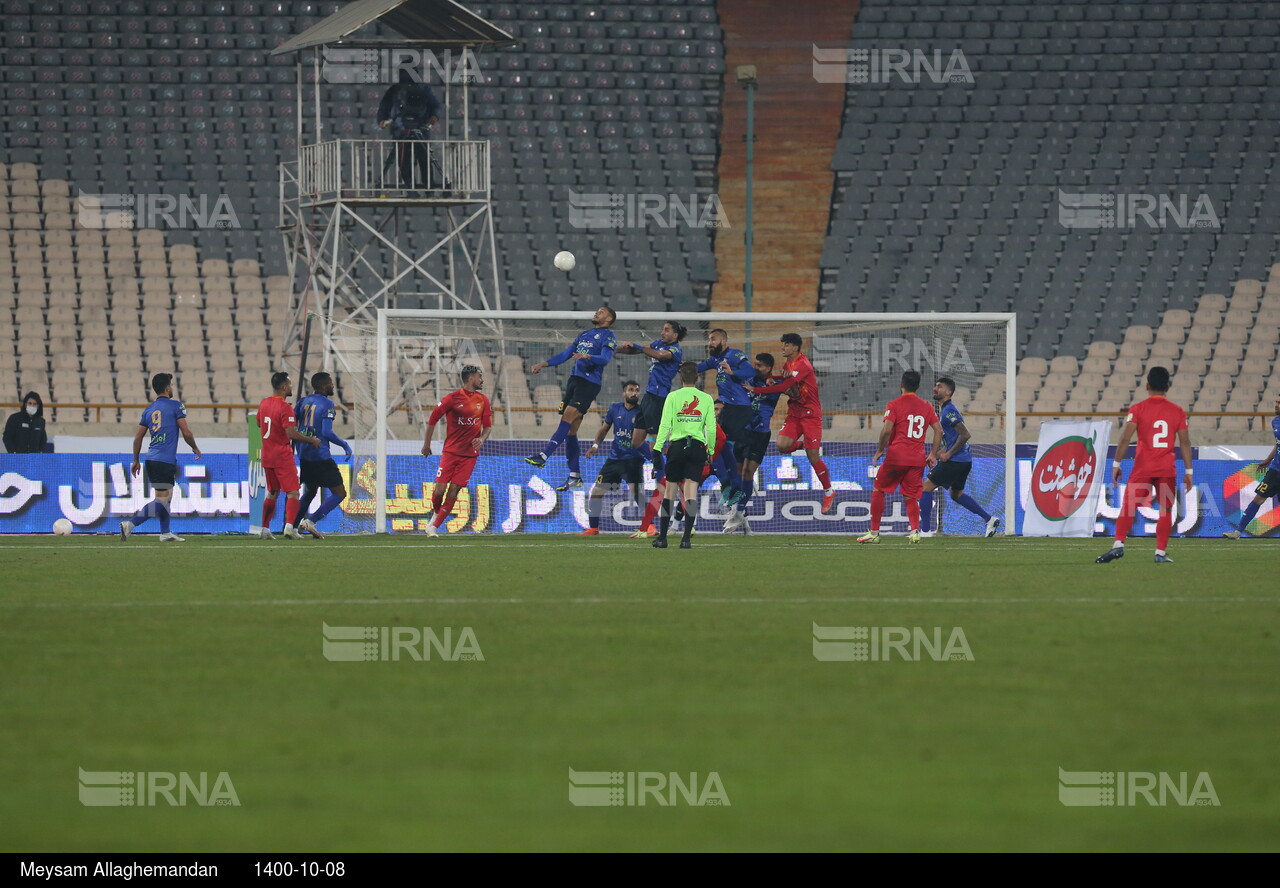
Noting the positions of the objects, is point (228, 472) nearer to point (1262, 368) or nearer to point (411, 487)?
point (411, 487)

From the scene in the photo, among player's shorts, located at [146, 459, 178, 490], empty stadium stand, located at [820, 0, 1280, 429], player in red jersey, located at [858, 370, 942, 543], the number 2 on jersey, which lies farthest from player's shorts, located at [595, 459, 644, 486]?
empty stadium stand, located at [820, 0, 1280, 429]

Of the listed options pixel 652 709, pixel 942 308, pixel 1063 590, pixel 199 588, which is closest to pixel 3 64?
pixel 942 308

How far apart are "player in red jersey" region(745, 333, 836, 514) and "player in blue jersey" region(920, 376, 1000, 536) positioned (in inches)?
75.2

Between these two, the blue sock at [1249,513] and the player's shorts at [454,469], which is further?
the blue sock at [1249,513]

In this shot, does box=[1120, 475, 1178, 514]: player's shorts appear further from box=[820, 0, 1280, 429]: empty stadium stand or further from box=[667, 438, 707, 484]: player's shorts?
box=[820, 0, 1280, 429]: empty stadium stand

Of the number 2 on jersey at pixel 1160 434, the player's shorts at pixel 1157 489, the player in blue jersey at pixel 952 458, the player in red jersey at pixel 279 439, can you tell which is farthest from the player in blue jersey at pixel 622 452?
the number 2 on jersey at pixel 1160 434

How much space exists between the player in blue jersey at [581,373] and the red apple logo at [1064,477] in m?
6.05

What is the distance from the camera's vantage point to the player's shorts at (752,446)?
19156 mm

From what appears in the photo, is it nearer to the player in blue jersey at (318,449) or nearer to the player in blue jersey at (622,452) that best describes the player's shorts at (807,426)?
the player in blue jersey at (622,452)

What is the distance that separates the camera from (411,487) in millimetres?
21484

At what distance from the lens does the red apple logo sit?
20781 millimetres

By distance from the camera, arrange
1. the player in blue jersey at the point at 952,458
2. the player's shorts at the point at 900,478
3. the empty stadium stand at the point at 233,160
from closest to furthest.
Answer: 1. the player's shorts at the point at 900,478
2. the player in blue jersey at the point at 952,458
3. the empty stadium stand at the point at 233,160

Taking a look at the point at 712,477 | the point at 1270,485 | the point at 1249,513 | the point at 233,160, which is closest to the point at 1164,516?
the point at 1270,485

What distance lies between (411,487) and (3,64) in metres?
20.7
